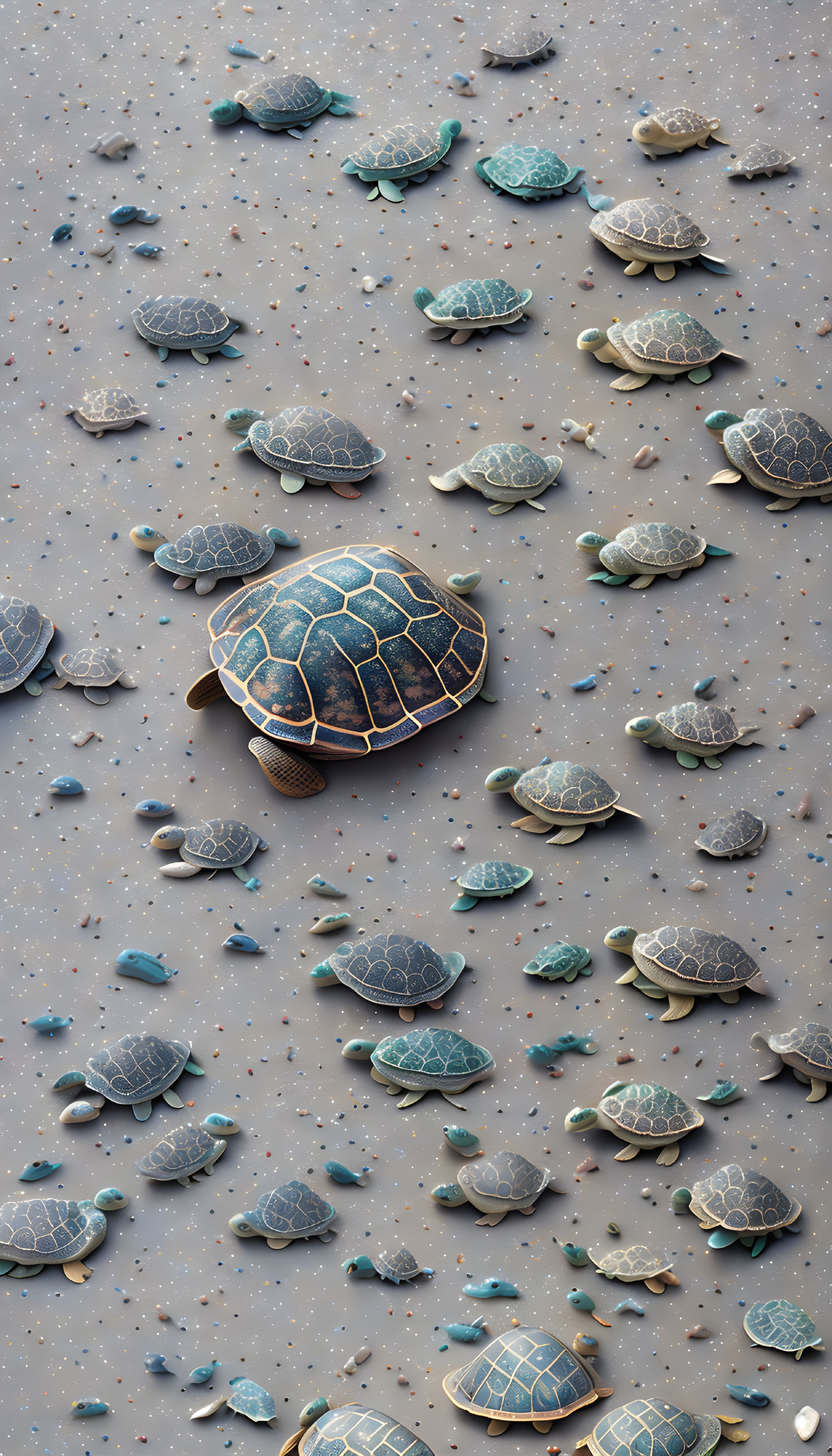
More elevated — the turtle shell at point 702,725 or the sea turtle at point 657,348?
the sea turtle at point 657,348

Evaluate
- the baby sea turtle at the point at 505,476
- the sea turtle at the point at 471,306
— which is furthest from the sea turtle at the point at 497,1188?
A: the sea turtle at the point at 471,306

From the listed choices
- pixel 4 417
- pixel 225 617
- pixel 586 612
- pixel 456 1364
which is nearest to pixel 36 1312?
pixel 456 1364

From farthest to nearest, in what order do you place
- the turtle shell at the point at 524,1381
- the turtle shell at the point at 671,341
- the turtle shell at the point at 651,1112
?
1. the turtle shell at the point at 671,341
2. the turtle shell at the point at 651,1112
3. the turtle shell at the point at 524,1381

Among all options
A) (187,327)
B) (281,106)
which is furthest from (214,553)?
(281,106)

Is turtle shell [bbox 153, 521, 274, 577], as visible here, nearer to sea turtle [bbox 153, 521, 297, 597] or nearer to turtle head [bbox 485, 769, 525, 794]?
sea turtle [bbox 153, 521, 297, 597]

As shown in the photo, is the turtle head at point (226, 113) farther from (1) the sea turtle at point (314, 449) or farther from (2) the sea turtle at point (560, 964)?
(2) the sea turtle at point (560, 964)

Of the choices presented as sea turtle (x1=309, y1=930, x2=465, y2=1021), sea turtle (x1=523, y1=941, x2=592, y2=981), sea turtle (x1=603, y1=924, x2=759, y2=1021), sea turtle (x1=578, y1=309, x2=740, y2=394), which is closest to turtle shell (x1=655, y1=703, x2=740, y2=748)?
sea turtle (x1=603, y1=924, x2=759, y2=1021)

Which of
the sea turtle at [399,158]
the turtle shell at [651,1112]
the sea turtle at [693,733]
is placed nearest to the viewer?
the turtle shell at [651,1112]
